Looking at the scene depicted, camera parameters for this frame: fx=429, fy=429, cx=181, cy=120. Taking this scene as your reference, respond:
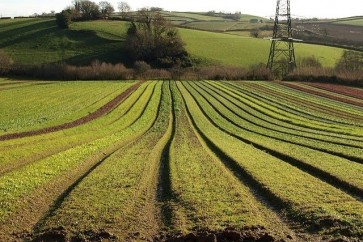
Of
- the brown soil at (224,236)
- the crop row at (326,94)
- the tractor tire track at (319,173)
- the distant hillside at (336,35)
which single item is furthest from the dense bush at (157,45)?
the brown soil at (224,236)

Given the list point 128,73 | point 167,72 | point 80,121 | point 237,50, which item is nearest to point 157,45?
point 167,72

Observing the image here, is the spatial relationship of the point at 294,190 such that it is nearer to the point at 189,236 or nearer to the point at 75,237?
the point at 189,236

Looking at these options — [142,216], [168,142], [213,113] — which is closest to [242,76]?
[213,113]

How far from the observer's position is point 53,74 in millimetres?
88688

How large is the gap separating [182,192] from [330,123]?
25.7m

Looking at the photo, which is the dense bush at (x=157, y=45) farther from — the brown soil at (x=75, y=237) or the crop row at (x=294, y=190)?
the brown soil at (x=75, y=237)

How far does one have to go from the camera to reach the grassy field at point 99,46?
10438 cm

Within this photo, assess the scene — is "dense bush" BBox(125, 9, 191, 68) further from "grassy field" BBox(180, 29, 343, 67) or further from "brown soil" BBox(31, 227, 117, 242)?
"brown soil" BBox(31, 227, 117, 242)

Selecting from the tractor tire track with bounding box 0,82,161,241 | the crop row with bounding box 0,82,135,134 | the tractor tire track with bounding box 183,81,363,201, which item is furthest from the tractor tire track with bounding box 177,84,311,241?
the crop row with bounding box 0,82,135,134

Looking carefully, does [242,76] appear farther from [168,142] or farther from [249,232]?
[249,232]

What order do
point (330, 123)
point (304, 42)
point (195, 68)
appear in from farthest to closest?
point (304, 42) < point (195, 68) < point (330, 123)

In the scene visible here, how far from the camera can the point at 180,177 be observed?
18.4 meters

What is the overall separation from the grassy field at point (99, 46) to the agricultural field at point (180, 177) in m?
64.6

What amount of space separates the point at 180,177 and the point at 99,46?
98177 millimetres
